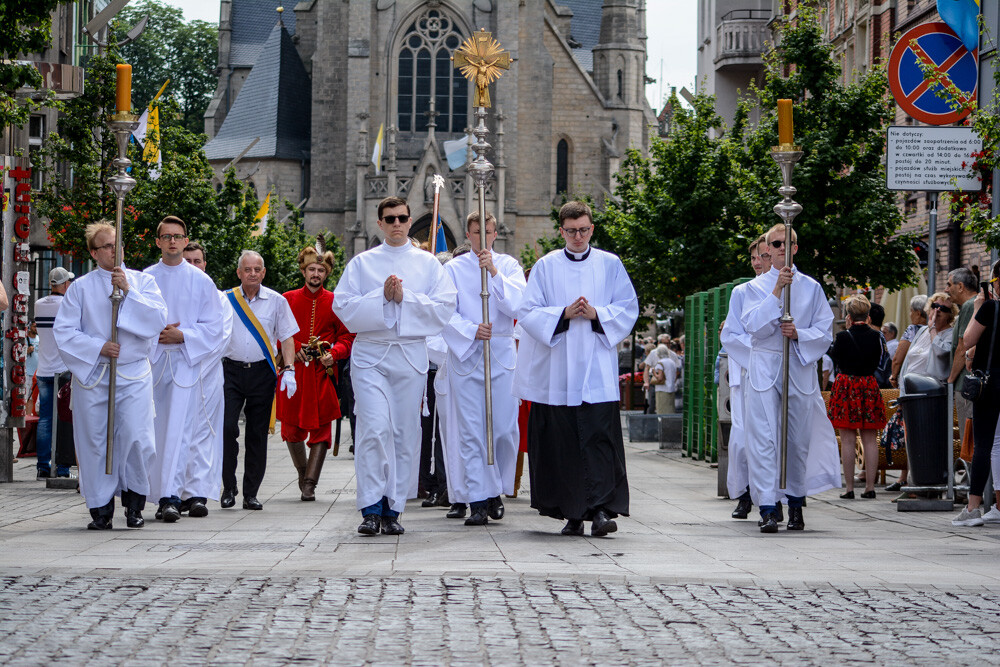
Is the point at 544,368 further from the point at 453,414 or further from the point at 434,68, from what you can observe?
the point at 434,68

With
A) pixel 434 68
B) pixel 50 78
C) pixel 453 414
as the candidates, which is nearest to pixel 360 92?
pixel 434 68

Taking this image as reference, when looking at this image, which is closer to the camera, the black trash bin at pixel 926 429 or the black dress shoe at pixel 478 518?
the black dress shoe at pixel 478 518

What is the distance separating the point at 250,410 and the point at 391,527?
9.92ft

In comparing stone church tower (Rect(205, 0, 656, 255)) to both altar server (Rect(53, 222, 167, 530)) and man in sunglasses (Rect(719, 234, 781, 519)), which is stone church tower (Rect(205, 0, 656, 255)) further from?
altar server (Rect(53, 222, 167, 530))

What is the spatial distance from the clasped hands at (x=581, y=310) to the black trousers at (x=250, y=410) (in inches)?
135

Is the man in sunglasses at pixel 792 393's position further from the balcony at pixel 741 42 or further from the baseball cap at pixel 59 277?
the balcony at pixel 741 42

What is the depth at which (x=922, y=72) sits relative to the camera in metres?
15.1

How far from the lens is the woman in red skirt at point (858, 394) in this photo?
14.9m

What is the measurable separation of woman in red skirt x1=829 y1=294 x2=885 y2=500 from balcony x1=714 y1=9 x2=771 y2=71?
33.7 metres

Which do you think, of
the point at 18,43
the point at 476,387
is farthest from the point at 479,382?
the point at 18,43

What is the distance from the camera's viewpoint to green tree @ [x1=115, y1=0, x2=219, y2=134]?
281 ft

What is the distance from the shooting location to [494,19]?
66.1m

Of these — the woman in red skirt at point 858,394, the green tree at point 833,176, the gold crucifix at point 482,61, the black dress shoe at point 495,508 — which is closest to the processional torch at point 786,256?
the black dress shoe at point 495,508

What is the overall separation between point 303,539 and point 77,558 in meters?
1.68
